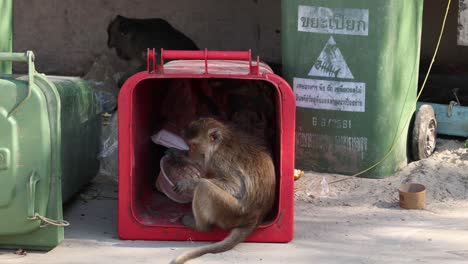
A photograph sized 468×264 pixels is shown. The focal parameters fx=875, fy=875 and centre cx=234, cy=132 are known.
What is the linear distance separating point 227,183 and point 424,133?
6.63 ft

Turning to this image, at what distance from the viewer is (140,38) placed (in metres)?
8.66

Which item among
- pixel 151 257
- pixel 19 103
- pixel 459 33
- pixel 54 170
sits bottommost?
pixel 151 257

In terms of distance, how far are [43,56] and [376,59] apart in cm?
405

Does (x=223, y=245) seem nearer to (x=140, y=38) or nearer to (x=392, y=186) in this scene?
(x=392, y=186)

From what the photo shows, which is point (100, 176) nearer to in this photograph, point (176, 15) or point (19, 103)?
point (19, 103)

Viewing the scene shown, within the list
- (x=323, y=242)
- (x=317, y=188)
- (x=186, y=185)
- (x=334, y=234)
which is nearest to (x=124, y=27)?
(x=317, y=188)

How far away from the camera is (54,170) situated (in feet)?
15.7

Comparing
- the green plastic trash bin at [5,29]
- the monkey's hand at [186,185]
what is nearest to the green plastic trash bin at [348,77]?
the monkey's hand at [186,185]

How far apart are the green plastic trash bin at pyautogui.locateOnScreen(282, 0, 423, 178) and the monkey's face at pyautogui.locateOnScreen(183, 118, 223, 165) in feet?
3.70

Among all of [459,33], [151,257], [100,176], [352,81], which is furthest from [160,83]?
[459,33]

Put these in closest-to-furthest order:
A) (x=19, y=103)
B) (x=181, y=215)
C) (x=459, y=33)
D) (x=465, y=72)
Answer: (x=19, y=103) < (x=181, y=215) < (x=459, y=33) < (x=465, y=72)

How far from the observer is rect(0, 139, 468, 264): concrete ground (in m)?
4.83

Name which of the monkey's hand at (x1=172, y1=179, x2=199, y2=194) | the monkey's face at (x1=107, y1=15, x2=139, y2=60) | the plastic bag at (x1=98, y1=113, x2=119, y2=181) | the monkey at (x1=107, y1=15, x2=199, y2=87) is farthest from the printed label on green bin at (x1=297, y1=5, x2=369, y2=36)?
the monkey's face at (x1=107, y1=15, x2=139, y2=60)

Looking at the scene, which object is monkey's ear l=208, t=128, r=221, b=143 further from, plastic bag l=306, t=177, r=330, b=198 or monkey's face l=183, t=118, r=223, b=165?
plastic bag l=306, t=177, r=330, b=198
